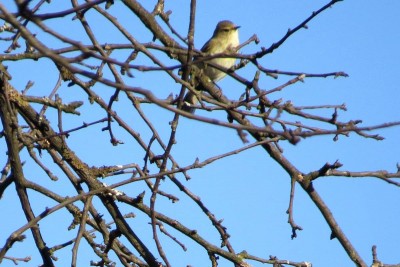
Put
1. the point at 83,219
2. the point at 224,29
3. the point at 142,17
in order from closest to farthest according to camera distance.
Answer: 1. the point at 83,219
2. the point at 142,17
3. the point at 224,29

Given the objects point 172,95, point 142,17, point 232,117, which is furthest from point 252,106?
point 142,17

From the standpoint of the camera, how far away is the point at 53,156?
4266mm

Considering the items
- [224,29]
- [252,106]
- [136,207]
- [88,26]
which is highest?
[224,29]

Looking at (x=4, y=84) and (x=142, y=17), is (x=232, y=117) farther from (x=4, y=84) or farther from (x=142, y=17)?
(x=4, y=84)

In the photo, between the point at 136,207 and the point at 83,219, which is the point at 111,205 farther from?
the point at 83,219

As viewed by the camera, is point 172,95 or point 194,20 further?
point 172,95

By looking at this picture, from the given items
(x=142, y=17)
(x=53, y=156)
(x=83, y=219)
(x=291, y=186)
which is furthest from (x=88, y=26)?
(x=291, y=186)

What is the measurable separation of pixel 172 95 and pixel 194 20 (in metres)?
0.77

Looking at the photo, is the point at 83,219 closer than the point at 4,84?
Yes

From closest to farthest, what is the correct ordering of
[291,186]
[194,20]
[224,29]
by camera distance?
1. [194,20]
2. [291,186]
3. [224,29]

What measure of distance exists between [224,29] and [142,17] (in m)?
4.40

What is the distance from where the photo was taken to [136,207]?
4098mm

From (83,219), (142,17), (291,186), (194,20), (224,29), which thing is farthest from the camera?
(224,29)

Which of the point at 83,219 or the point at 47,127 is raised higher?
the point at 47,127
